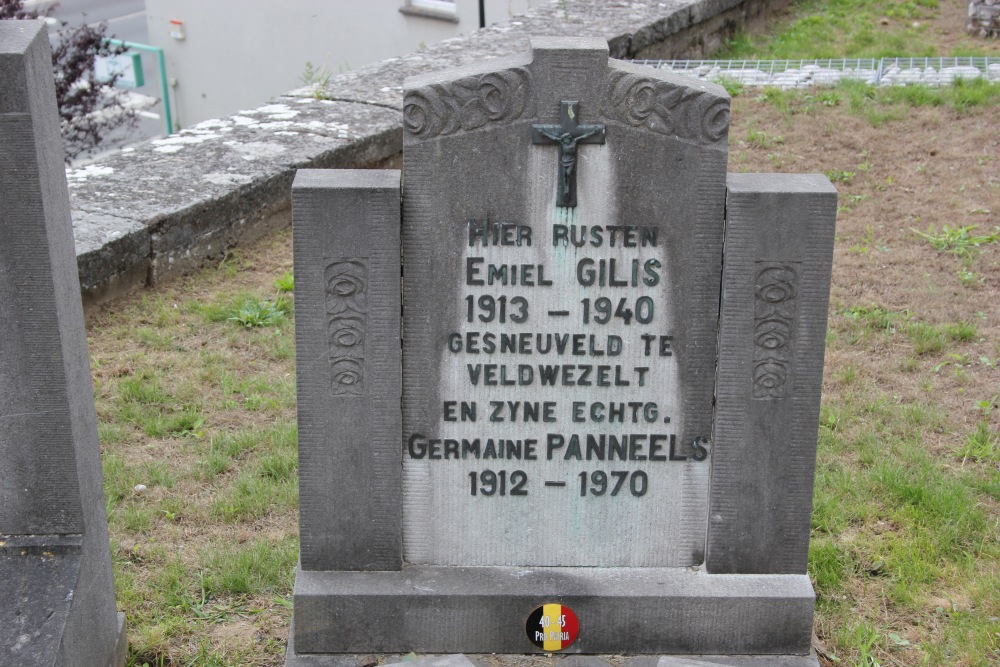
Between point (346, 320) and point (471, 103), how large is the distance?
0.69 meters

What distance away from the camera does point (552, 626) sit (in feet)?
11.2

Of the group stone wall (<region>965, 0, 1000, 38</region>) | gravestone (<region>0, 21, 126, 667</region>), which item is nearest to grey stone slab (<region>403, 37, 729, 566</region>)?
gravestone (<region>0, 21, 126, 667</region>)

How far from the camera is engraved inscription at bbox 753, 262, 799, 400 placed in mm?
3244

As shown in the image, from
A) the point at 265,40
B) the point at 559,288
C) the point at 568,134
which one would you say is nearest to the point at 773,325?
the point at 559,288

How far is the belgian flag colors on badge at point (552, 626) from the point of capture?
134 inches

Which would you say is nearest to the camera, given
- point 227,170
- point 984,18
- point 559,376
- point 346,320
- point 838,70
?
point 346,320

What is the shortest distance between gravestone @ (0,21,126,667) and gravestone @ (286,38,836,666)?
1.98ft

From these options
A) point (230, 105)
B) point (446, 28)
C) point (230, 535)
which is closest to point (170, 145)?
point (230, 535)

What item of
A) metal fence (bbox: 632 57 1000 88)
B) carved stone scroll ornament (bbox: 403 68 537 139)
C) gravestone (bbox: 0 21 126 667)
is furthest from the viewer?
metal fence (bbox: 632 57 1000 88)

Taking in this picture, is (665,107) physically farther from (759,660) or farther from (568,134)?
(759,660)

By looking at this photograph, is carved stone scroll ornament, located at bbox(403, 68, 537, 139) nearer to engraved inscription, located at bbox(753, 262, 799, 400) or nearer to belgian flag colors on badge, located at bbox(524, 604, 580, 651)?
engraved inscription, located at bbox(753, 262, 799, 400)

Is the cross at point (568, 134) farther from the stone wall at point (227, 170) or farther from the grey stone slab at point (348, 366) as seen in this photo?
the stone wall at point (227, 170)

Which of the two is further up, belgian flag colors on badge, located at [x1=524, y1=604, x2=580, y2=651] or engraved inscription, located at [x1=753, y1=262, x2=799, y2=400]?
engraved inscription, located at [x1=753, y1=262, x2=799, y2=400]

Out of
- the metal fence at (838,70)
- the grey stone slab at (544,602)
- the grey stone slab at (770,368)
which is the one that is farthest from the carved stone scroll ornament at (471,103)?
the metal fence at (838,70)
